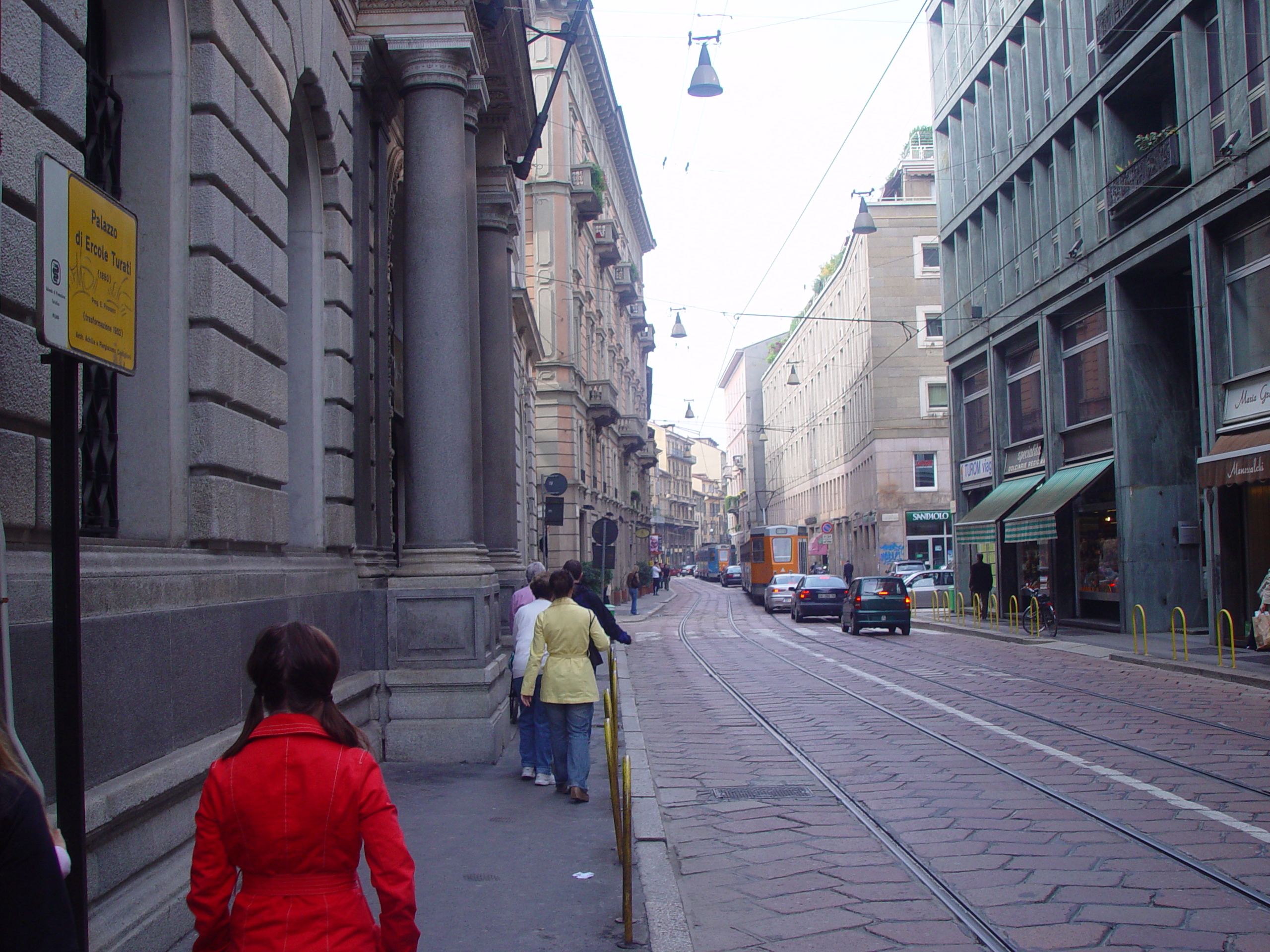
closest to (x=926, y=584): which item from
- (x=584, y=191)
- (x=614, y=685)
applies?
(x=584, y=191)

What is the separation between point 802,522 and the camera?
79938 mm

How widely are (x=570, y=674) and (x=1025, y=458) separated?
23.8 metres

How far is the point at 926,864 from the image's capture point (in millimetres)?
6375

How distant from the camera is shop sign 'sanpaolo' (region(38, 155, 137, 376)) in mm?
2781

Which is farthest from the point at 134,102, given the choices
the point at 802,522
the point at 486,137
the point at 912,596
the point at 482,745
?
the point at 802,522

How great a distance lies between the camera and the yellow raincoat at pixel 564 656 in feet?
27.2

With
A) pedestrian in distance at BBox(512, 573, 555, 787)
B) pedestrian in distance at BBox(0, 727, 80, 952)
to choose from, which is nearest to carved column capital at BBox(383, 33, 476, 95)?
pedestrian in distance at BBox(512, 573, 555, 787)

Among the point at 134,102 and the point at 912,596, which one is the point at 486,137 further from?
the point at 912,596

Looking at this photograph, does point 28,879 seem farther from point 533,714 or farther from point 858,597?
point 858,597

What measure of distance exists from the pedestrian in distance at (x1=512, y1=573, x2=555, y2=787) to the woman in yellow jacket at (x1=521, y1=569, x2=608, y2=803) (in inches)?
5.4

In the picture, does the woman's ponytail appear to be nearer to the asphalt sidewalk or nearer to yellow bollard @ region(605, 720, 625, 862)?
the asphalt sidewalk

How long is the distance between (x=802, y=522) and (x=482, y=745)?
70928 mm

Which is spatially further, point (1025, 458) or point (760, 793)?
point (1025, 458)

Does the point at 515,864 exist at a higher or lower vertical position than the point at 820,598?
lower
